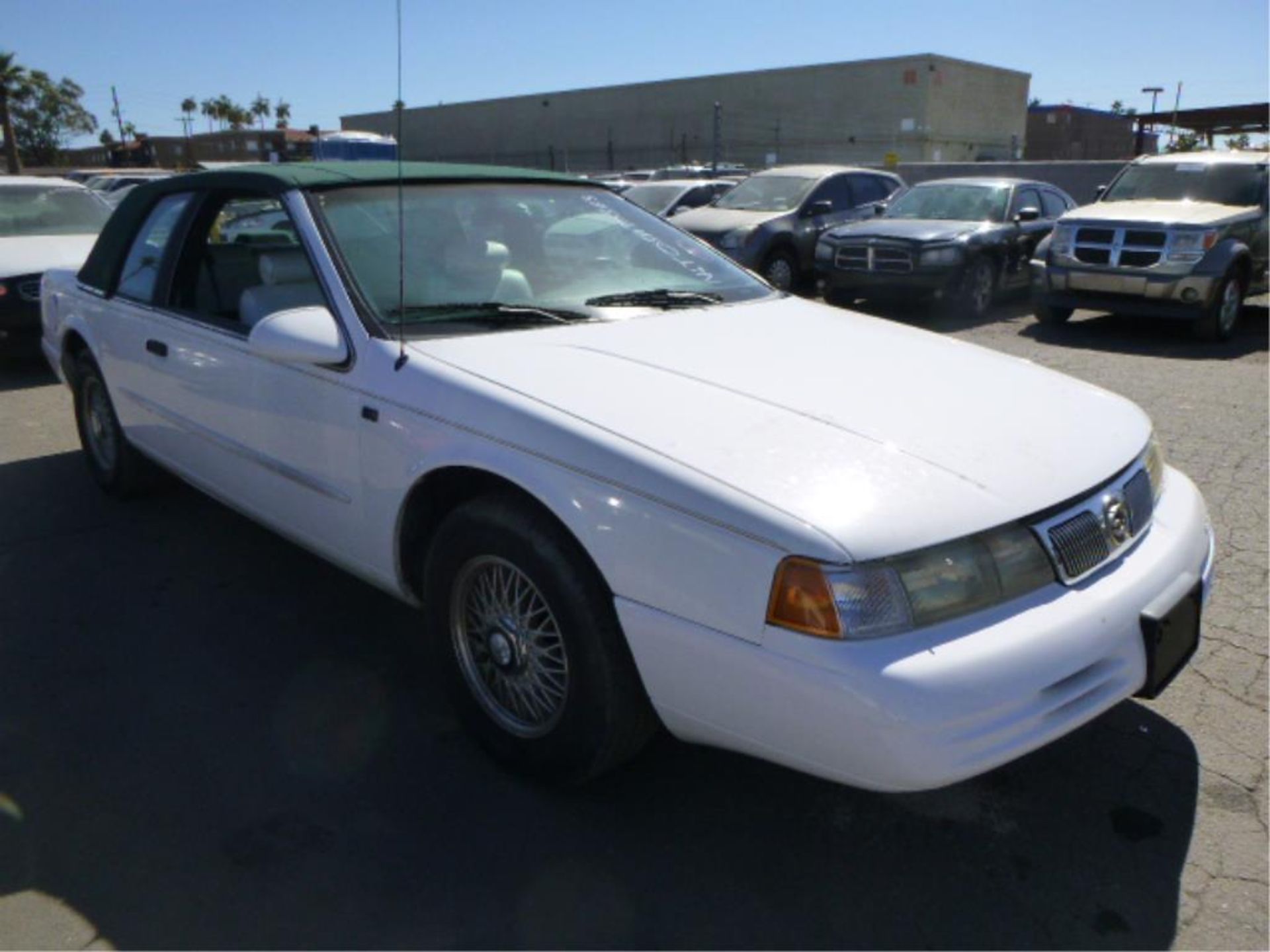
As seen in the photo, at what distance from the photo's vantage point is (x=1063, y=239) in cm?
1032

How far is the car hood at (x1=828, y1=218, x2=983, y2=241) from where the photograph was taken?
36.2ft

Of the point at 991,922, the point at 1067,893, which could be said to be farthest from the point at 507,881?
the point at 1067,893

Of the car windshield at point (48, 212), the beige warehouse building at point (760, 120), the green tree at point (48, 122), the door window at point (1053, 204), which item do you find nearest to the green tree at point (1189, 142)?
the beige warehouse building at point (760, 120)

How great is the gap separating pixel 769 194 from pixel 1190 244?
5362 mm

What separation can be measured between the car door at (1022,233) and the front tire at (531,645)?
10.5m

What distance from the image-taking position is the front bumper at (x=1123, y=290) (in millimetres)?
9453

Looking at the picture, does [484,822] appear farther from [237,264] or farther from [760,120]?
[760,120]

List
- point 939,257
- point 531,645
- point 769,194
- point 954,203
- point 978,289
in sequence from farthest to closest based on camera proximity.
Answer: point 769,194, point 954,203, point 978,289, point 939,257, point 531,645

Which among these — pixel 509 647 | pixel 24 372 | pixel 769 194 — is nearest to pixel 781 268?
pixel 769 194

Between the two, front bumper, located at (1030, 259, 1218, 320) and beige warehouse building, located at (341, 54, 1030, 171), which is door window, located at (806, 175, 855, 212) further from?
beige warehouse building, located at (341, 54, 1030, 171)

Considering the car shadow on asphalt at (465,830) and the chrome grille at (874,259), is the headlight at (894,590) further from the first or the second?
the chrome grille at (874,259)

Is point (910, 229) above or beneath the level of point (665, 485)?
above

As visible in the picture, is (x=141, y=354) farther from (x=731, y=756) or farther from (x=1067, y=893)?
(x=1067, y=893)

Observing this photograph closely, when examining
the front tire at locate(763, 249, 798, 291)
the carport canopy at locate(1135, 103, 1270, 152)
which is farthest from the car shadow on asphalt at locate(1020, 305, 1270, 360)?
the carport canopy at locate(1135, 103, 1270, 152)
